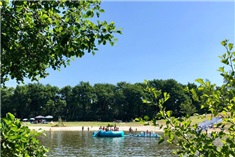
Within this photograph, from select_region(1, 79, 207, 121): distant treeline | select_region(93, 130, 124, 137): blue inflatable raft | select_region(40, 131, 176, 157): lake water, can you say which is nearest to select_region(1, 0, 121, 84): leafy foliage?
select_region(40, 131, 176, 157): lake water

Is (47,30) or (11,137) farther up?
(47,30)

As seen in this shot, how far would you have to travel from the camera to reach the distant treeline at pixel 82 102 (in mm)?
131750

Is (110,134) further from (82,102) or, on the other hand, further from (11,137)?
(82,102)

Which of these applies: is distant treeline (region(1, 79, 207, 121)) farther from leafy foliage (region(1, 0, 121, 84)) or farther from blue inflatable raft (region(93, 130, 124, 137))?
leafy foliage (region(1, 0, 121, 84))

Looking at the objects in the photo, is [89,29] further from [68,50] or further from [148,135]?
[148,135]

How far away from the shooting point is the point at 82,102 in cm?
13650

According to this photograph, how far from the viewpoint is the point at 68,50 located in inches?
203

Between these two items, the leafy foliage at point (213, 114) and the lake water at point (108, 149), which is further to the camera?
the lake water at point (108, 149)

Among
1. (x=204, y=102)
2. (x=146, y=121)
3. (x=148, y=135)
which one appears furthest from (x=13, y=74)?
(x=148, y=135)

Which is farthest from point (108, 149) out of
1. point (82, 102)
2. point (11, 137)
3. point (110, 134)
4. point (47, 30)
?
point (82, 102)

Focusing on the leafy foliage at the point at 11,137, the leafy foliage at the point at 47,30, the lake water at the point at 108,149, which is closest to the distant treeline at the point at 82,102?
the lake water at the point at 108,149

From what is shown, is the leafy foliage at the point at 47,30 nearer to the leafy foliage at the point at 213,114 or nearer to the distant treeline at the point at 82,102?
the leafy foliage at the point at 213,114

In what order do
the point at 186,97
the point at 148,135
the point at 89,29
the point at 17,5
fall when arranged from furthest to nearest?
1. the point at 186,97
2. the point at 148,135
3. the point at 89,29
4. the point at 17,5

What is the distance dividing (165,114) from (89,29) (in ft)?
6.11
